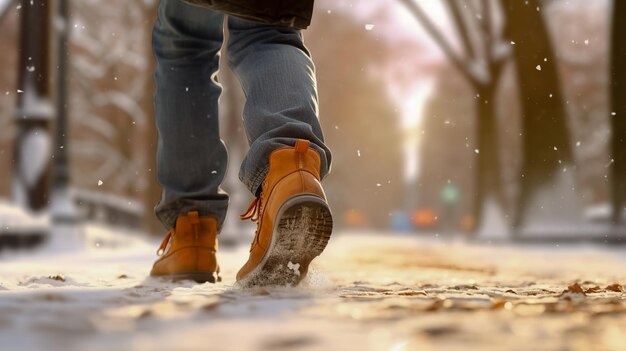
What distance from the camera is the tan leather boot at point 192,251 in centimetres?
258

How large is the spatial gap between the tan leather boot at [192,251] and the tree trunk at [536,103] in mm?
6841

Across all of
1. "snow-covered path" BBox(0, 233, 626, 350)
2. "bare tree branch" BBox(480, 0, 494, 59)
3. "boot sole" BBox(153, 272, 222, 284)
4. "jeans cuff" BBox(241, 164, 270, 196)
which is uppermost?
"bare tree branch" BBox(480, 0, 494, 59)

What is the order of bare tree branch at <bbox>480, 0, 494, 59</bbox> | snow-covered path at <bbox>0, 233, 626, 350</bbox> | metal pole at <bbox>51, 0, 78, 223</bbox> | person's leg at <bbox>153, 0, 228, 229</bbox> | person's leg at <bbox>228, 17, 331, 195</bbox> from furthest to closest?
bare tree branch at <bbox>480, 0, 494, 59</bbox>, metal pole at <bbox>51, 0, 78, 223</bbox>, person's leg at <bbox>153, 0, 228, 229</bbox>, person's leg at <bbox>228, 17, 331, 195</bbox>, snow-covered path at <bbox>0, 233, 626, 350</bbox>

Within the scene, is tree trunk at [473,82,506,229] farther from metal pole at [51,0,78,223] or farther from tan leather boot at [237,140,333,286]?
tan leather boot at [237,140,333,286]

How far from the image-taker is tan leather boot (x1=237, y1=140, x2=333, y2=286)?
6.48ft

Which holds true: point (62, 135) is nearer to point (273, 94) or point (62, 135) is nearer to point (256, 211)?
point (256, 211)

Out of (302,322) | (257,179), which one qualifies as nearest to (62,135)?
(257,179)

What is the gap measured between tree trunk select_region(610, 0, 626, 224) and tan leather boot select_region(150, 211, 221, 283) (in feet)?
18.7

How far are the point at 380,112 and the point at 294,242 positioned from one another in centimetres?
3614

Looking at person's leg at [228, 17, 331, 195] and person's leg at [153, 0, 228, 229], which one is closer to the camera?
person's leg at [228, 17, 331, 195]

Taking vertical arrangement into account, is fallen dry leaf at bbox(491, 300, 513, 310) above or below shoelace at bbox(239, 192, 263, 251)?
below

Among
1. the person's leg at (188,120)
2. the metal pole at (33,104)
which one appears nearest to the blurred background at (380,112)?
the metal pole at (33,104)

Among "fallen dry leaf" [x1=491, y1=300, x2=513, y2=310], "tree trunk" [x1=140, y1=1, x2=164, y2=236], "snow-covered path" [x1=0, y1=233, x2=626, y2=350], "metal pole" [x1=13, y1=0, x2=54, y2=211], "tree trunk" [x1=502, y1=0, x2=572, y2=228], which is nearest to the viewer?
"snow-covered path" [x1=0, y1=233, x2=626, y2=350]

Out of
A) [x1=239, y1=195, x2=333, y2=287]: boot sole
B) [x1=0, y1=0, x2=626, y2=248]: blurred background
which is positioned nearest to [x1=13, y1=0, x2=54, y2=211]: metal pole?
[x1=0, y1=0, x2=626, y2=248]: blurred background
